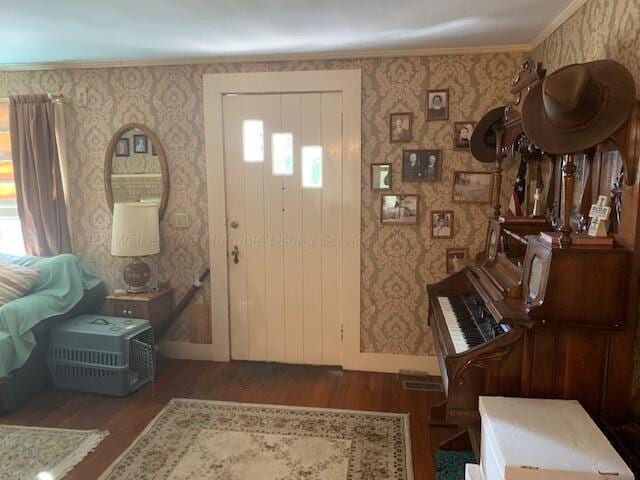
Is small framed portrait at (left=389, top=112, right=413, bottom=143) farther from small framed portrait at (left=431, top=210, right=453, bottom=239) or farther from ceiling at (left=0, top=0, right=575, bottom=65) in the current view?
small framed portrait at (left=431, top=210, right=453, bottom=239)

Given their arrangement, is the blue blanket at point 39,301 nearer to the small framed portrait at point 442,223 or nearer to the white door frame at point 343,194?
the white door frame at point 343,194

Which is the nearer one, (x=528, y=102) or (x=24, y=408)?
(x=528, y=102)

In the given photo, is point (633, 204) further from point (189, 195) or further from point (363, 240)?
point (189, 195)

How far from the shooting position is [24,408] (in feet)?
9.08

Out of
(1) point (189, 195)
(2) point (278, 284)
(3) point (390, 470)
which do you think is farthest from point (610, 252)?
(1) point (189, 195)

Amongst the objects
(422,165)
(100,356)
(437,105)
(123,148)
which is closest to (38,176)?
(123,148)

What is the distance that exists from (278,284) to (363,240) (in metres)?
0.73

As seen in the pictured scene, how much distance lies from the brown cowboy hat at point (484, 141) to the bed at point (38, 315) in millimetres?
2905

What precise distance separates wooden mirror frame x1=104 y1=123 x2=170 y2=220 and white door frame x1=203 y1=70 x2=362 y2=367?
0.35 metres

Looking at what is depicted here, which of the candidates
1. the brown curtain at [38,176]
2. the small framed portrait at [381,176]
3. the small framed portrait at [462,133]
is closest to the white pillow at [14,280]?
the brown curtain at [38,176]

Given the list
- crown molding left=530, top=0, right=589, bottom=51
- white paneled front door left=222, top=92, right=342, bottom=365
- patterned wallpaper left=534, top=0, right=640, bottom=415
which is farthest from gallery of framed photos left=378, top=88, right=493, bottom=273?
patterned wallpaper left=534, top=0, right=640, bottom=415

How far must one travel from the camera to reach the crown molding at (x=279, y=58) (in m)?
2.91

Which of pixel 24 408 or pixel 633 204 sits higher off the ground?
pixel 633 204

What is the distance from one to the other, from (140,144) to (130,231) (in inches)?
28.2
